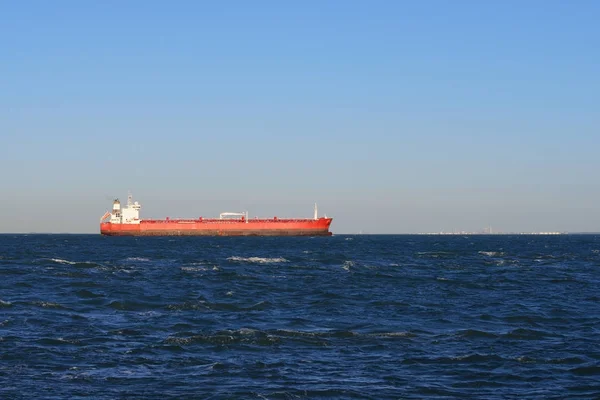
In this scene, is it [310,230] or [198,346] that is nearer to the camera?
[198,346]

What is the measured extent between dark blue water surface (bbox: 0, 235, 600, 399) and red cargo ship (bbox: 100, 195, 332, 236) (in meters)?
133

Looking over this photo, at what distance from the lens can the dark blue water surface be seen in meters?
16.9

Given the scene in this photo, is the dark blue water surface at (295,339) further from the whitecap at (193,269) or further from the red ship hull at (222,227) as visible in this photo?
the red ship hull at (222,227)

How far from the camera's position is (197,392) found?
52.6 ft

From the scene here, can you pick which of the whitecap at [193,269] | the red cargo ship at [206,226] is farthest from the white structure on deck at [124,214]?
the whitecap at [193,269]

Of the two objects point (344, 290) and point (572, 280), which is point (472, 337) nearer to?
point (344, 290)

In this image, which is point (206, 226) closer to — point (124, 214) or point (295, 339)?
point (124, 214)

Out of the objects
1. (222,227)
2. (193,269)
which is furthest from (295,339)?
(222,227)

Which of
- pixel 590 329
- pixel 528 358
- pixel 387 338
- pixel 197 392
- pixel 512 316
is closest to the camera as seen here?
pixel 197 392

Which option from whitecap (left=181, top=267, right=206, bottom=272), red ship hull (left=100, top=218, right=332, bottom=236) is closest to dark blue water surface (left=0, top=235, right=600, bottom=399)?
whitecap (left=181, top=267, right=206, bottom=272)

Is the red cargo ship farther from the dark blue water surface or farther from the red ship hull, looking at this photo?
the dark blue water surface

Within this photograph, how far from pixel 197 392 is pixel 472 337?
1203 cm

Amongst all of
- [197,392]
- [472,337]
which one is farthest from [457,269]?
[197,392]

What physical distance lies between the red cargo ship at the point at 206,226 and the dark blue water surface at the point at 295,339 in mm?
133140
